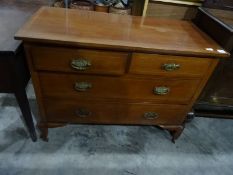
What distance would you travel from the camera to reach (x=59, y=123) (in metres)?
1.28

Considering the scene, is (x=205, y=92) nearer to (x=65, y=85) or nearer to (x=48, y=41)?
(x=65, y=85)

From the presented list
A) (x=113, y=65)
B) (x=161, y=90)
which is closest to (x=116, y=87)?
(x=113, y=65)

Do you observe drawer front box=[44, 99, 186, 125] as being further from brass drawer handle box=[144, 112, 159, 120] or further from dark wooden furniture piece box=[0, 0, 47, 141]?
dark wooden furniture piece box=[0, 0, 47, 141]

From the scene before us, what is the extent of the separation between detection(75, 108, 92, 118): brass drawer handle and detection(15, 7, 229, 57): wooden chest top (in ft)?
1.61

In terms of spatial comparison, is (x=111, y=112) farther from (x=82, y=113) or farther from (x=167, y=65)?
(x=167, y=65)

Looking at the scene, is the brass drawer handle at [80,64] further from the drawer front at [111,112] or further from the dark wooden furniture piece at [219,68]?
the dark wooden furniture piece at [219,68]

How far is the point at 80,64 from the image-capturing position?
946 millimetres

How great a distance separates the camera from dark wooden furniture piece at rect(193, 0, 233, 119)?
106cm

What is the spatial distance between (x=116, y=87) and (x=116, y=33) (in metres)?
0.30

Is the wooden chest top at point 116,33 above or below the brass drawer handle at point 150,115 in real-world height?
above

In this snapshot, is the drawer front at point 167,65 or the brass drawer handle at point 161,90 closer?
the drawer front at point 167,65

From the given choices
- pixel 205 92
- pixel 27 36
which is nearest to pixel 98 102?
pixel 27 36

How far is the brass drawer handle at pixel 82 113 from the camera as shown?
47.7 inches

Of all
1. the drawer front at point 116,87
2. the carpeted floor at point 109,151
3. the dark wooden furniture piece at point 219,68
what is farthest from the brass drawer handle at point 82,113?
the dark wooden furniture piece at point 219,68
